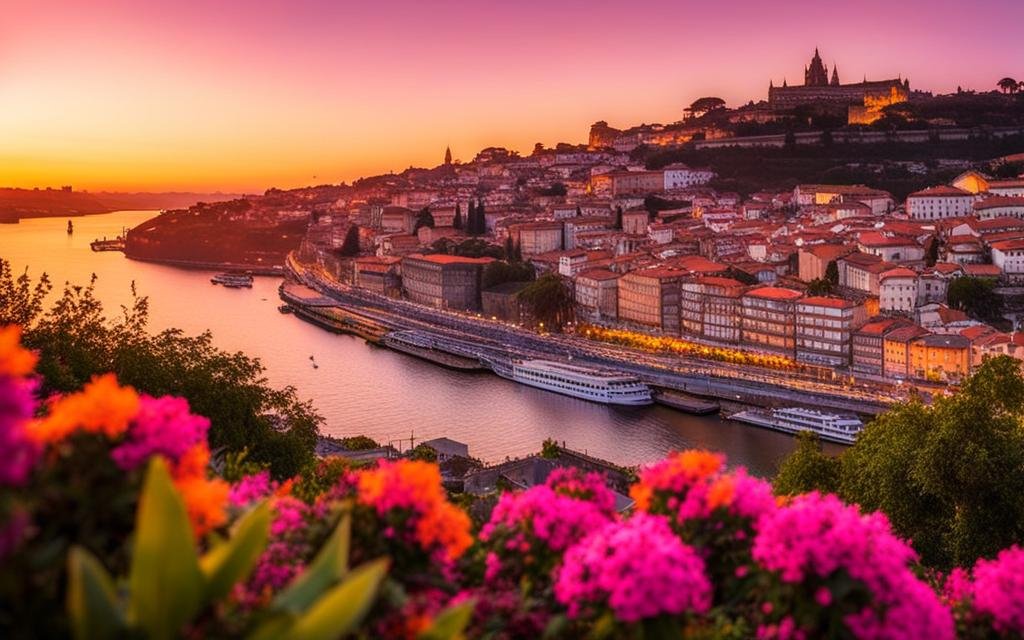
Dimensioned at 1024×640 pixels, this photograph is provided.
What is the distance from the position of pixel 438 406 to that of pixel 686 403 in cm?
357

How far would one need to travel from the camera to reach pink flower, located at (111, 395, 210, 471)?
1307mm

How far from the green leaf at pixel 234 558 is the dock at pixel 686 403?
42.2ft

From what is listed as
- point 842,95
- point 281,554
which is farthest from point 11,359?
point 842,95

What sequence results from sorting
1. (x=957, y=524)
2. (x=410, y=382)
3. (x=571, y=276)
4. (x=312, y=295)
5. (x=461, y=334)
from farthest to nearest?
1. (x=312, y=295)
2. (x=571, y=276)
3. (x=461, y=334)
4. (x=410, y=382)
5. (x=957, y=524)

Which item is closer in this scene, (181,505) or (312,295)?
(181,505)

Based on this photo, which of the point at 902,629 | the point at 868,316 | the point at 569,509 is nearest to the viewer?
the point at 902,629

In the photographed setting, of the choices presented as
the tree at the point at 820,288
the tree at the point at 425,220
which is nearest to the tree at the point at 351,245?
the tree at the point at 425,220

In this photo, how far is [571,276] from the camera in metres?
23.0

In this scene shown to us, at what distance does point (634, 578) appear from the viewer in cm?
149

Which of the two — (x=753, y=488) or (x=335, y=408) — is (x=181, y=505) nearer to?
(x=753, y=488)

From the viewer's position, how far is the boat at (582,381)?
14.3m

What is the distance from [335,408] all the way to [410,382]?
2.44 metres

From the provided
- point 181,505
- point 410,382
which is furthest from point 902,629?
point 410,382

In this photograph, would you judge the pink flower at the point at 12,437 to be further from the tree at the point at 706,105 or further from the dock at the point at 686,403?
the tree at the point at 706,105
